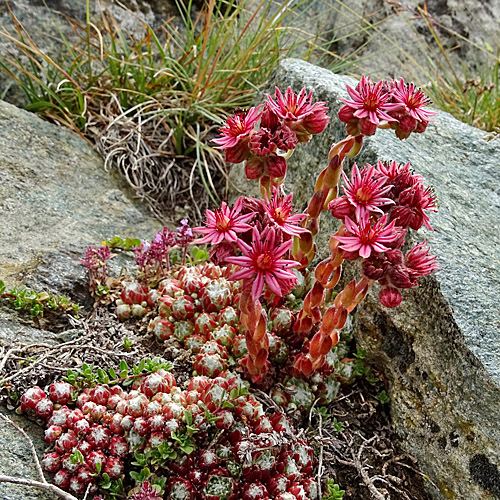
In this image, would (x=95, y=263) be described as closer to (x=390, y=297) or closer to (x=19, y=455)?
(x=19, y=455)

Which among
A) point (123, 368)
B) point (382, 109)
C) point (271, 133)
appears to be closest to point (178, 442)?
point (123, 368)

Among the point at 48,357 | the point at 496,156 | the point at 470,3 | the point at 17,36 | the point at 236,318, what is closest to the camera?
the point at 48,357

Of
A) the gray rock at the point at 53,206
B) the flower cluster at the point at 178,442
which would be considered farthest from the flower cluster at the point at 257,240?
the gray rock at the point at 53,206

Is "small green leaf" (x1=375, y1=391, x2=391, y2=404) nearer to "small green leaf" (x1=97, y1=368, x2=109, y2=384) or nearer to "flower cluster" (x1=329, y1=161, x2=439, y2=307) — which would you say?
"flower cluster" (x1=329, y1=161, x2=439, y2=307)

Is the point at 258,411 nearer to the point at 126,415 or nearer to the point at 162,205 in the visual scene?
the point at 126,415

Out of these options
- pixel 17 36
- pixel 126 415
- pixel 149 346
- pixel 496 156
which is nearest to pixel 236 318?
pixel 149 346

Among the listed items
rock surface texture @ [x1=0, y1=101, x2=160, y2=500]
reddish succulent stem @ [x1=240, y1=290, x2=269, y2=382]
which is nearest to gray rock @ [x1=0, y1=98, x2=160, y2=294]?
rock surface texture @ [x1=0, y1=101, x2=160, y2=500]

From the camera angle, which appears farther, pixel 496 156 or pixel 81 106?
pixel 81 106

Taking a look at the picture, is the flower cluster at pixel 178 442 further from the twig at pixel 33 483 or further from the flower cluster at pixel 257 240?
the flower cluster at pixel 257 240
